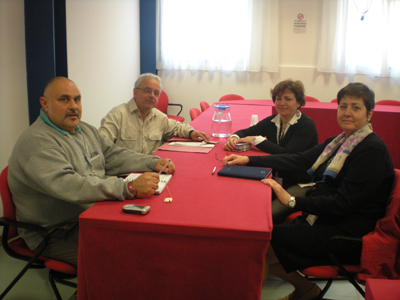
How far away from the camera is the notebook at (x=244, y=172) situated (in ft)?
5.51

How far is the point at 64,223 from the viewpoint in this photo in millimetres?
1509

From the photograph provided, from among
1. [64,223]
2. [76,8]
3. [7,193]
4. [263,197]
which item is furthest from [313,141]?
[76,8]

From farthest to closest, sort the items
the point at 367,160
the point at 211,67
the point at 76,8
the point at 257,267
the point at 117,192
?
the point at 211,67, the point at 76,8, the point at 367,160, the point at 117,192, the point at 257,267

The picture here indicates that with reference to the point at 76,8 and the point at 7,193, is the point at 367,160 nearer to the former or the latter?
the point at 7,193

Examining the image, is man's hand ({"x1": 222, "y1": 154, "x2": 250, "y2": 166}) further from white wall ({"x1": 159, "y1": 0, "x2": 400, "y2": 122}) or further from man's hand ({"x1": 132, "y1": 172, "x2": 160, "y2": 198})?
white wall ({"x1": 159, "y1": 0, "x2": 400, "y2": 122})

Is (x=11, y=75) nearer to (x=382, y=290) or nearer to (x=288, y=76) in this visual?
(x=382, y=290)

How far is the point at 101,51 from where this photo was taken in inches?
170

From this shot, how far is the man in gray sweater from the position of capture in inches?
54.5

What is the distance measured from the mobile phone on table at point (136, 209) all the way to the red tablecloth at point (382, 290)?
2.40 ft

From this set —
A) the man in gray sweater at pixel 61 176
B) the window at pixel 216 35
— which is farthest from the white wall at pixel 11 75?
the window at pixel 216 35

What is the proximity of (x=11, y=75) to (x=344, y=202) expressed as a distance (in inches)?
94.5

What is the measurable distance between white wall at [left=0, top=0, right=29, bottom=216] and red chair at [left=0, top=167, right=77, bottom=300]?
3.44 feet

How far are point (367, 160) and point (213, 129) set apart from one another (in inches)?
57.2

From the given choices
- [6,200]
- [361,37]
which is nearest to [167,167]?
[6,200]
